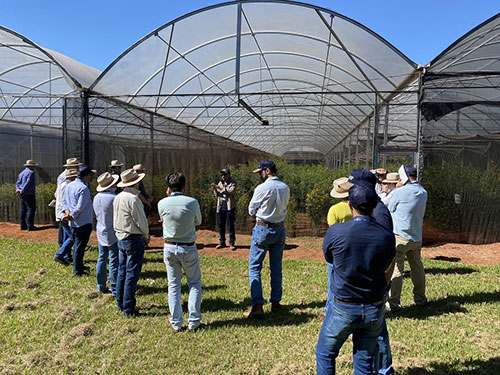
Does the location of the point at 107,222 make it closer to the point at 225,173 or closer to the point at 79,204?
the point at 79,204

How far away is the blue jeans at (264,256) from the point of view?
4.12m

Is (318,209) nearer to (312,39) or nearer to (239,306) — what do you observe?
(312,39)

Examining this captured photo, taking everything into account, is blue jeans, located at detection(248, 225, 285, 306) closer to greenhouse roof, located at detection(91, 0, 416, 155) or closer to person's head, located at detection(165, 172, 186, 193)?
person's head, located at detection(165, 172, 186, 193)

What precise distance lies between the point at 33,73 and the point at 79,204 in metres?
8.84

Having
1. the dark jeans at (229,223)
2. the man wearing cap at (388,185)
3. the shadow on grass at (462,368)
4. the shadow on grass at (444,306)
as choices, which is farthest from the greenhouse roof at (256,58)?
the shadow on grass at (462,368)

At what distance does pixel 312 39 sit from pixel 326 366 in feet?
26.4

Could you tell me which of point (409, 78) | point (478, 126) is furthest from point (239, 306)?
point (478, 126)

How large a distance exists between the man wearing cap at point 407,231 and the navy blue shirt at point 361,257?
87.3 inches

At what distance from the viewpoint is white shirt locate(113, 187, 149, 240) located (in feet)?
13.0

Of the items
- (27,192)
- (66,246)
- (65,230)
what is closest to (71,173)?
(65,230)

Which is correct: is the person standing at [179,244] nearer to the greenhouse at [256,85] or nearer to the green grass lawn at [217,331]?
the green grass lawn at [217,331]

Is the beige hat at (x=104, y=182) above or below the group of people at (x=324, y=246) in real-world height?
above

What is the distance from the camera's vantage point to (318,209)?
9148 millimetres

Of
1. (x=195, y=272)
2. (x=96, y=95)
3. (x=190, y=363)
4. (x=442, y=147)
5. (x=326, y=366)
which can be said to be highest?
(x=96, y=95)
